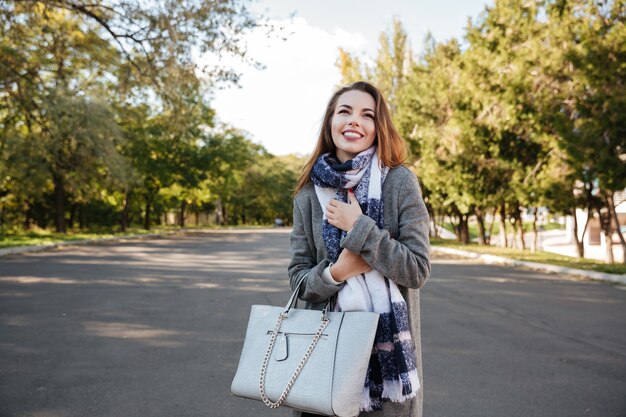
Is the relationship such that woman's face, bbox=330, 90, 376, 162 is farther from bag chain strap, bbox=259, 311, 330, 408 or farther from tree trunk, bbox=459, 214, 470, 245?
tree trunk, bbox=459, 214, 470, 245

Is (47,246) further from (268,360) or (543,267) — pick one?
(268,360)

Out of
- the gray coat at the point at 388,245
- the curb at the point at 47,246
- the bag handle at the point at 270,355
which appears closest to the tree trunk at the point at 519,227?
the curb at the point at 47,246

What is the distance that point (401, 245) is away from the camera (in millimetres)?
1914

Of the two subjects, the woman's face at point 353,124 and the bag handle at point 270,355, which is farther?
the woman's face at point 353,124

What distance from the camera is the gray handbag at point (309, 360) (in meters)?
1.68

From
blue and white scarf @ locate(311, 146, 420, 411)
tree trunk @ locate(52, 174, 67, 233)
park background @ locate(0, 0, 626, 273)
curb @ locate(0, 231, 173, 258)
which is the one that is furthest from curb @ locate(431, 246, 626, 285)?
tree trunk @ locate(52, 174, 67, 233)

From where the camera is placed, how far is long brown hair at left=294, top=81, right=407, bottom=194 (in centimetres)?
209

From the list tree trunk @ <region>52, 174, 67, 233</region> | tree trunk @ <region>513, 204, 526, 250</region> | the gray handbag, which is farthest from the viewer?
tree trunk @ <region>52, 174, 67, 233</region>

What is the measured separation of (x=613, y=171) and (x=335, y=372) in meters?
13.7

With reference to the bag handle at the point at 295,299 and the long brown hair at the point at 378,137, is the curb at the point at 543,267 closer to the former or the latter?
the long brown hair at the point at 378,137

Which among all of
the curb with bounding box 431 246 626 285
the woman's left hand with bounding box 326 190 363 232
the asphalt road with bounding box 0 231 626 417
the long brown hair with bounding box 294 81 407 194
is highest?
the long brown hair with bounding box 294 81 407 194

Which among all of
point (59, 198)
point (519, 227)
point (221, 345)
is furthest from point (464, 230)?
point (221, 345)

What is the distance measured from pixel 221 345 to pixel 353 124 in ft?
14.6

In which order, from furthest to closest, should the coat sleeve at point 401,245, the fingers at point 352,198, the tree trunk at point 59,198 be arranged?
1. the tree trunk at point 59,198
2. the fingers at point 352,198
3. the coat sleeve at point 401,245
